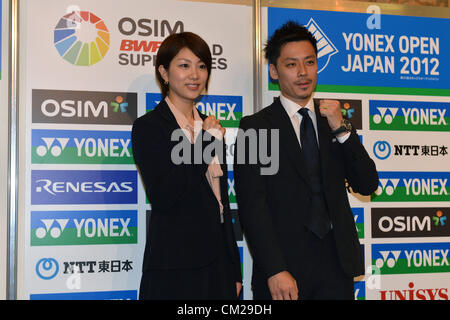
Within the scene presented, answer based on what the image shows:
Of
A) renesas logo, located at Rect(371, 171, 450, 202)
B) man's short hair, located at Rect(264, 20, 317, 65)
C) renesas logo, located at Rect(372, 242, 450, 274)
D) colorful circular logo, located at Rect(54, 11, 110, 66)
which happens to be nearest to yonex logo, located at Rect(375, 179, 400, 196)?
renesas logo, located at Rect(371, 171, 450, 202)

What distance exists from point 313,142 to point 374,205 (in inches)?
45.1

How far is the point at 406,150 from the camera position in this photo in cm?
350

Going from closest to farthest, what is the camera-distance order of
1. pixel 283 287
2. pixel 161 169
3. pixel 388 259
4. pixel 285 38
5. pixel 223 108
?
pixel 283 287
pixel 161 169
pixel 285 38
pixel 223 108
pixel 388 259

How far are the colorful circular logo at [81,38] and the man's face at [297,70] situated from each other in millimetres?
1132

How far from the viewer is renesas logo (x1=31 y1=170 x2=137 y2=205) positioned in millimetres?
3037

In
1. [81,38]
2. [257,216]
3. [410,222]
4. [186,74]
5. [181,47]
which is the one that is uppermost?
[81,38]

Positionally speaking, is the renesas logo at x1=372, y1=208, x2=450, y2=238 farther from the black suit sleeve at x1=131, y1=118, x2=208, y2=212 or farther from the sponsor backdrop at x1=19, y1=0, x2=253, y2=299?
the black suit sleeve at x1=131, y1=118, x2=208, y2=212

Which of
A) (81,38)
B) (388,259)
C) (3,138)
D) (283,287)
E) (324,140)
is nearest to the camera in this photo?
(283,287)

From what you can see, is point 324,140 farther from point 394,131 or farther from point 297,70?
point 394,131

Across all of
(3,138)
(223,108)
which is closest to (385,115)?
(223,108)

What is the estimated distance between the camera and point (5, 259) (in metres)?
2.99

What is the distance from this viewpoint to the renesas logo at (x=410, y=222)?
3.43 meters

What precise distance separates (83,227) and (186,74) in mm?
1089
